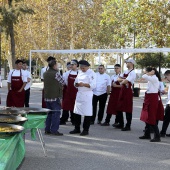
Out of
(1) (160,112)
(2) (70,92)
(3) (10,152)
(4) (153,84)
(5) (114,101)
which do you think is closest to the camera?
(3) (10,152)

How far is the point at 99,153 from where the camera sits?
25.1 feet

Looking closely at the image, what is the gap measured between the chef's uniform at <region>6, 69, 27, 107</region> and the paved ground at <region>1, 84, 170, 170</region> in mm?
1773

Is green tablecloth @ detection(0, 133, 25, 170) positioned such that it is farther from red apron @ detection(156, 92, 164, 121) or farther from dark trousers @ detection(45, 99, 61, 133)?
red apron @ detection(156, 92, 164, 121)

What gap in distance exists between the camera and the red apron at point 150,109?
880 centimetres

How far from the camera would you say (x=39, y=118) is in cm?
666

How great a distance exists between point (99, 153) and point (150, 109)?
6.03 feet

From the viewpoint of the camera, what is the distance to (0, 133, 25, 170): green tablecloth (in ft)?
15.1

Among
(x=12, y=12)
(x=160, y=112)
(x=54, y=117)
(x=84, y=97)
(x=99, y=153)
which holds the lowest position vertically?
(x=99, y=153)

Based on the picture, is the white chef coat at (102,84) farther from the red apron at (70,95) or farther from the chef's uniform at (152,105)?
the chef's uniform at (152,105)

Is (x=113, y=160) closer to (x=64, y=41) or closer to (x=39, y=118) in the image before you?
(x=39, y=118)

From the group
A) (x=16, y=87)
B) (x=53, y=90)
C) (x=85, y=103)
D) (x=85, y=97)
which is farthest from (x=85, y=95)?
(x=16, y=87)

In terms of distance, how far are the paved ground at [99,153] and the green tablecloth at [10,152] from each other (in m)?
1.27

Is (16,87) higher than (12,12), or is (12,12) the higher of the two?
(12,12)

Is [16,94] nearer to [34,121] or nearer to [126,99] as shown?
[126,99]
